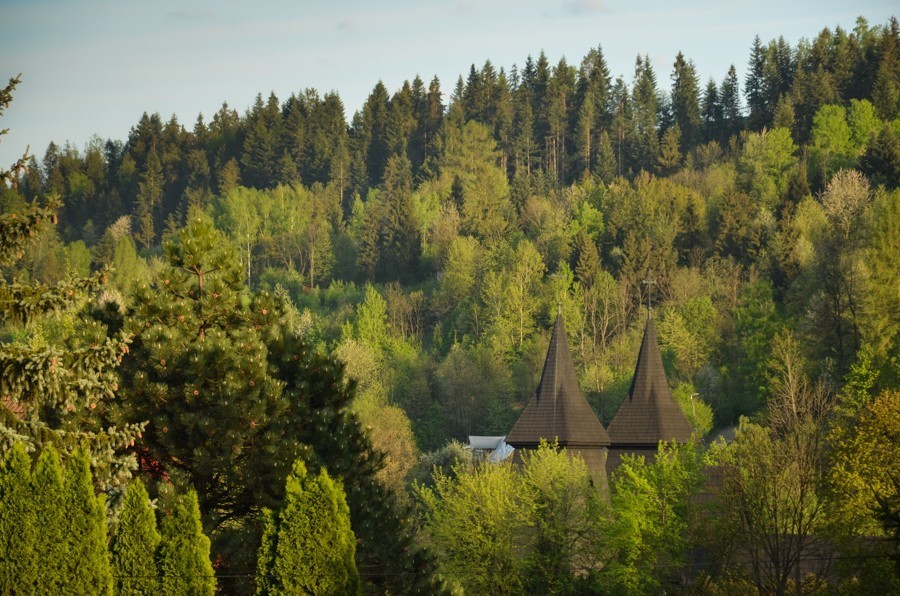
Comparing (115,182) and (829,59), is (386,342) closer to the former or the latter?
(829,59)

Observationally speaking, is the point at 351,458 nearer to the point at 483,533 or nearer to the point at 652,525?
the point at 483,533

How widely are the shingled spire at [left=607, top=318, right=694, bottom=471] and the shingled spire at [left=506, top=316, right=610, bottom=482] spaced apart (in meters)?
0.93

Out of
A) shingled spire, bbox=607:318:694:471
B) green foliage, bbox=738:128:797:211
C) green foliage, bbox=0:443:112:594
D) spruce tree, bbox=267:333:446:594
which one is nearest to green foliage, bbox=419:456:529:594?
shingled spire, bbox=607:318:694:471

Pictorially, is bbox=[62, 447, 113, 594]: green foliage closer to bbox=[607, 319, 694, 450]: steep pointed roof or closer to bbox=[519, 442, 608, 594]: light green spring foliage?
bbox=[519, 442, 608, 594]: light green spring foliage

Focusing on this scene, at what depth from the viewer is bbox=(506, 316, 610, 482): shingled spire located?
64.0 meters

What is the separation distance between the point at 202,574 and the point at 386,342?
87.7 m

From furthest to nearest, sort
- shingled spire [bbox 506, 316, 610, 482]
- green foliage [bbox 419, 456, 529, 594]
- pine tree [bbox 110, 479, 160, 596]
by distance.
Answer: shingled spire [bbox 506, 316, 610, 482] < green foliage [bbox 419, 456, 529, 594] < pine tree [bbox 110, 479, 160, 596]

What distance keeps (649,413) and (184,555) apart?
129 feet

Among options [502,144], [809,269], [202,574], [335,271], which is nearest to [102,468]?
[202,574]

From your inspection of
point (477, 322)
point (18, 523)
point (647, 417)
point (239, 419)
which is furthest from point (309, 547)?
point (477, 322)

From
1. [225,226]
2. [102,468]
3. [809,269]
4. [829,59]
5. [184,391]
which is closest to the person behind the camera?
[102,468]

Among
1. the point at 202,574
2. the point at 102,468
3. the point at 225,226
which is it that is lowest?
the point at 202,574

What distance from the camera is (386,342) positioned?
116000 mm

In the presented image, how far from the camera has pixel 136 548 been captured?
92.9 feet
